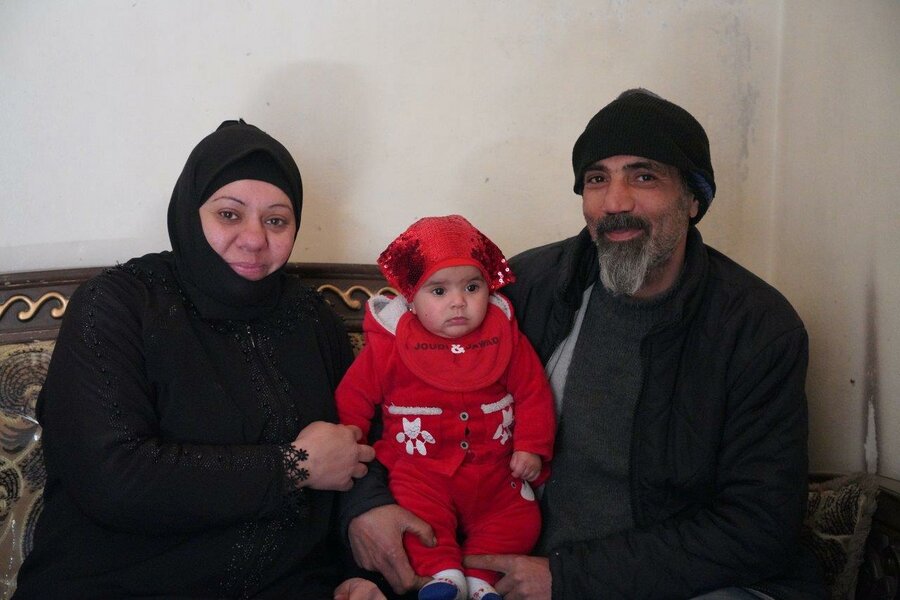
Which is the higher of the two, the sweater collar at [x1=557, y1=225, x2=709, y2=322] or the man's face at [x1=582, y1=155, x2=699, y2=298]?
the man's face at [x1=582, y1=155, x2=699, y2=298]

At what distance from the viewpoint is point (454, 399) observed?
186 centimetres

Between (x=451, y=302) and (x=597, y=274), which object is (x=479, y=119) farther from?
(x=451, y=302)

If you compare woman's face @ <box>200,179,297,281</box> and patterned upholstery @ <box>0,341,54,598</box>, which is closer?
woman's face @ <box>200,179,297,281</box>

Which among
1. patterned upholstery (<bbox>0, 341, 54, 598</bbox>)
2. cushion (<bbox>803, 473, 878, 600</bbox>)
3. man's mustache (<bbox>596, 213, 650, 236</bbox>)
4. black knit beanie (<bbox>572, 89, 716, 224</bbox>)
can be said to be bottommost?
cushion (<bbox>803, 473, 878, 600</bbox>)

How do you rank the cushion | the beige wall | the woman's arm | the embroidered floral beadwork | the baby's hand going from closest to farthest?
the woman's arm, the embroidered floral beadwork, the baby's hand, the cushion, the beige wall

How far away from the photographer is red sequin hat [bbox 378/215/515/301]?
1.85 metres

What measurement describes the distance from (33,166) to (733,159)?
242 centimetres

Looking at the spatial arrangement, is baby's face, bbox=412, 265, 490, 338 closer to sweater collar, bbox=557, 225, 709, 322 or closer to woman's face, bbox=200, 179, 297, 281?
sweater collar, bbox=557, 225, 709, 322

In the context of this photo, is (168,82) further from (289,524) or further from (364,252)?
(289,524)

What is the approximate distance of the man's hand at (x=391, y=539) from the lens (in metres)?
1.75

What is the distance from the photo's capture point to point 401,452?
1.91 meters

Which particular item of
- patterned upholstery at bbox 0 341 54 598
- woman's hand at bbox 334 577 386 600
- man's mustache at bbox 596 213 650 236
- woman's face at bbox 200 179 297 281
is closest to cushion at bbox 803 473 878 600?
man's mustache at bbox 596 213 650 236

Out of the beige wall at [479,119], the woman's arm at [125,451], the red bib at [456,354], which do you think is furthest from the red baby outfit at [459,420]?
the beige wall at [479,119]

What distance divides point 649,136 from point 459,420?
2.82 feet
